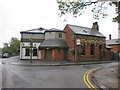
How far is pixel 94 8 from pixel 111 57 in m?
22.0

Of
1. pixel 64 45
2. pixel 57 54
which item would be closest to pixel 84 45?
pixel 64 45

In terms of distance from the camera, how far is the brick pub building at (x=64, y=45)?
76.7ft

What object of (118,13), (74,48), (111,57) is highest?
(118,13)

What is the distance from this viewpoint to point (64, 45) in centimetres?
2453

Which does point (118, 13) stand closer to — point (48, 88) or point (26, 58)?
point (48, 88)

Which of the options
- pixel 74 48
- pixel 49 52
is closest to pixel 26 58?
pixel 49 52

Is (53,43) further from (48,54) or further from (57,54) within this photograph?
(48,54)

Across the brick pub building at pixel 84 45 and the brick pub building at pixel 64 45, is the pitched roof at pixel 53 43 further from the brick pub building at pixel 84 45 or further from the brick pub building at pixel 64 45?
the brick pub building at pixel 84 45

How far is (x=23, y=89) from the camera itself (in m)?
5.70

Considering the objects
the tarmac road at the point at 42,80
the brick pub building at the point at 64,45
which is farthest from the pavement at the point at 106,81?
the brick pub building at the point at 64,45

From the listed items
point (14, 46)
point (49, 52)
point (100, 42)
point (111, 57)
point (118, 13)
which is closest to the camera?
point (118, 13)

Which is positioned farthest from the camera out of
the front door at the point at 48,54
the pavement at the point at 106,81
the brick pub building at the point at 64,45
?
the front door at the point at 48,54

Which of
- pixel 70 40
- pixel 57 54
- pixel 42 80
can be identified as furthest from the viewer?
pixel 70 40

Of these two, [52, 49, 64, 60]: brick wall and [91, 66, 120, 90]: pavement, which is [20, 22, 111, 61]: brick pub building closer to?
[52, 49, 64, 60]: brick wall
